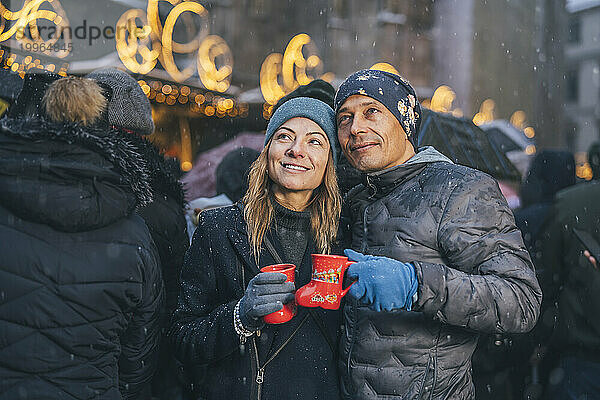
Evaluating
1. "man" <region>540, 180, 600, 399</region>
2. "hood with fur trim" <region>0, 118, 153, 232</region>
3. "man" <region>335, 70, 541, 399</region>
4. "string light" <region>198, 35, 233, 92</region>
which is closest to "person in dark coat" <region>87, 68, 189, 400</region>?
"hood with fur trim" <region>0, 118, 153, 232</region>

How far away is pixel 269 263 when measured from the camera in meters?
2.26

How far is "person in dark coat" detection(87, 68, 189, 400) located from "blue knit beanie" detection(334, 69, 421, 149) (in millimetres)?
1019

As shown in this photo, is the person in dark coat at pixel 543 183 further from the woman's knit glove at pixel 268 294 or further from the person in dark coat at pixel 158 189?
the woman's knit glove at pixel 268 294

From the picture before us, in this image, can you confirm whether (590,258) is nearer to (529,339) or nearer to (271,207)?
(529,339)

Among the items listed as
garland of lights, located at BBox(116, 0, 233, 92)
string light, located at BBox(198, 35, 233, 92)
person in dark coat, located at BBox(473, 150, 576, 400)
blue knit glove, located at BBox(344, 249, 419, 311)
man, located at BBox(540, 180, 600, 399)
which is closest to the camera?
blue knit glove, located at BBox(344, 249, 419, 311)

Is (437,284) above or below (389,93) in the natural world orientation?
below

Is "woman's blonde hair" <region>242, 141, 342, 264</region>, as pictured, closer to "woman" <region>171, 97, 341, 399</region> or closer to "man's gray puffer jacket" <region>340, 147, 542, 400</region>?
"woman" <region>171, 97, 341, 399</region>

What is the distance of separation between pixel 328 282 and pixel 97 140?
1.01 meters

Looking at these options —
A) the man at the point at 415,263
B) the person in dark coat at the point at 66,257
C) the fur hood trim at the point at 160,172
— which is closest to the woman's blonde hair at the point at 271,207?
the man at the point at 415,263

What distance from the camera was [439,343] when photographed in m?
1.96

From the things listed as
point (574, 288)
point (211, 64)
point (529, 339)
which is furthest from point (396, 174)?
point (211, 64)

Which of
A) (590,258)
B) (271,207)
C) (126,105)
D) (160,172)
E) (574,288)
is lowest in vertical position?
(574,288)

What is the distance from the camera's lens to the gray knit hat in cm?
285

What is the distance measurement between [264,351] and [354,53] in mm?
13475
